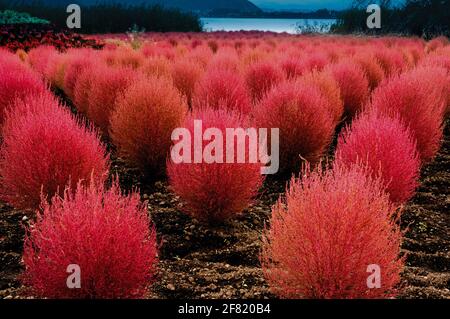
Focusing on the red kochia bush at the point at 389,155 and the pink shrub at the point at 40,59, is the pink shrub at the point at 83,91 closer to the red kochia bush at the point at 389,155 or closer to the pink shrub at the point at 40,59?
the pink shrub at the point at 40,59

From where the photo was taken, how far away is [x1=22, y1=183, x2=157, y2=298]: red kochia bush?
236cm

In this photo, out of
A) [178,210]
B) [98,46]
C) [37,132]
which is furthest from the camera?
[98,46]

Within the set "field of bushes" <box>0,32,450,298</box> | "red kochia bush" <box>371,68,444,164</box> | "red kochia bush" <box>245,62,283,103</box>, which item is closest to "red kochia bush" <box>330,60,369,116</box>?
"field of bushes" <box>0,32,450,298</box>

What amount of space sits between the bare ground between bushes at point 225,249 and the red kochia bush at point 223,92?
148cm

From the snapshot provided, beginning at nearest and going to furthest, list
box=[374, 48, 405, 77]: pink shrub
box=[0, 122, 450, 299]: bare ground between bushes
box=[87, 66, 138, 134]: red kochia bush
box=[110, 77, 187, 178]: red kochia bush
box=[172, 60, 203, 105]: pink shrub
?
box=[0, 122, 450, 299]: bare ground between bushes → box=[110, 77, 187, 178]: red kochia bush → box=[87, 66, 138, 134]: red kochia bush → box=[172, 60, 203, 105]: pink shrub → box=[374, 48, 405, 77]: pink shrub

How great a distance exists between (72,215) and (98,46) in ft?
52.2

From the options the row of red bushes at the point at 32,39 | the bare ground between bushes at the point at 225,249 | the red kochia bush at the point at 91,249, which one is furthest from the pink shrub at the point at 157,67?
the row of red bushes at the point at 32,39

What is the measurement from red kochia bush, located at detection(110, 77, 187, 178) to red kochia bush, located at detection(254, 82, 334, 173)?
0.90 m

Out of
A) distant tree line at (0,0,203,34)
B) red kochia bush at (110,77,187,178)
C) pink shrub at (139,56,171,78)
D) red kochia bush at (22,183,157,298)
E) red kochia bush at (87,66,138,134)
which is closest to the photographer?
red kochia bush at (22,183,157,298)

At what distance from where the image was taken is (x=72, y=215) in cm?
239

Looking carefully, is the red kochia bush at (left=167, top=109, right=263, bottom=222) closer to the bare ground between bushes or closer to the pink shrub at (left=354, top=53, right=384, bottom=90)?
the bare ground between bushes

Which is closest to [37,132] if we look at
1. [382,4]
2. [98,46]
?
[98,46]

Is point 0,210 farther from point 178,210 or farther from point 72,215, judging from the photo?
point 72,215

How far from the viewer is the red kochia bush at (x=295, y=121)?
5.35m
